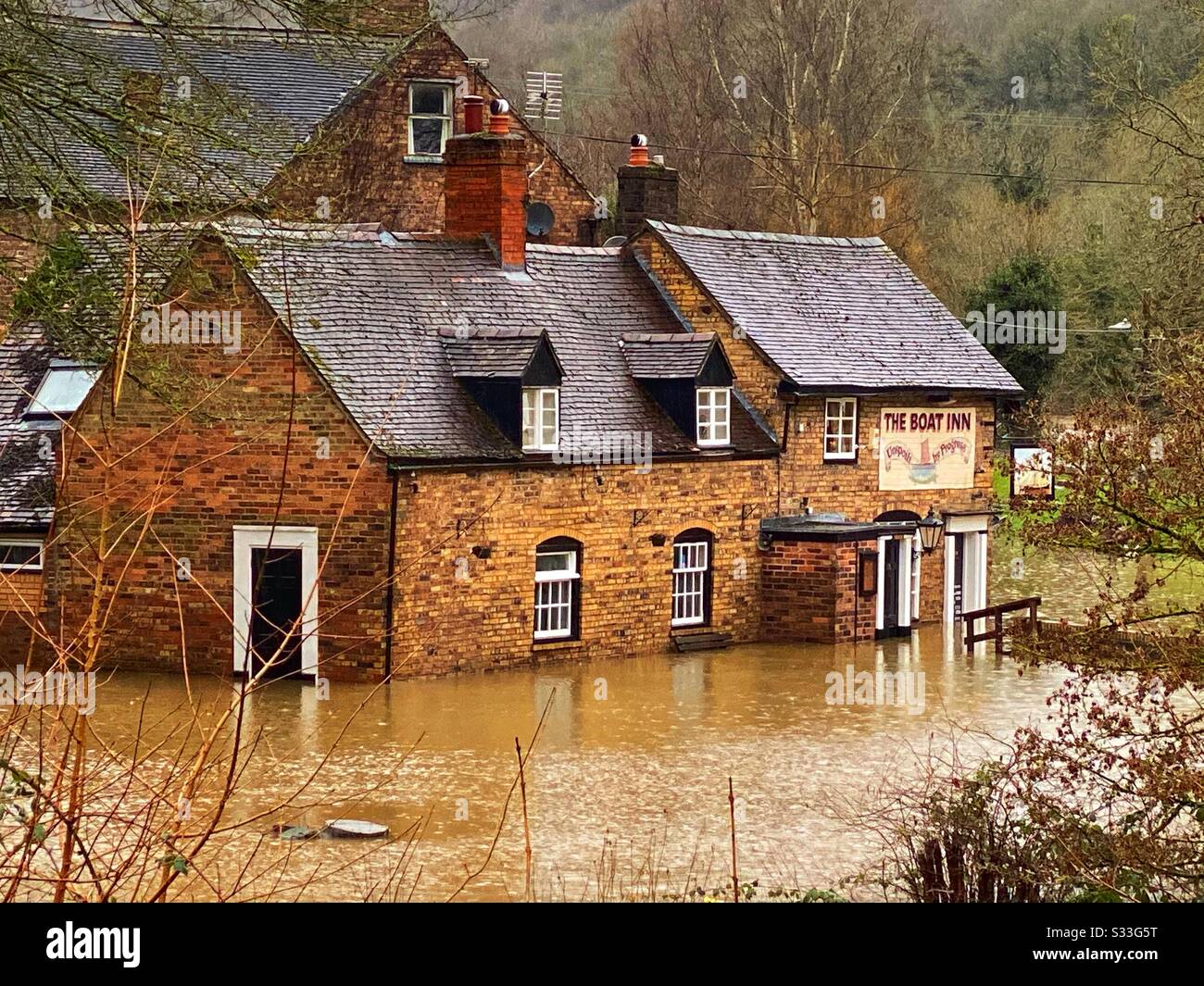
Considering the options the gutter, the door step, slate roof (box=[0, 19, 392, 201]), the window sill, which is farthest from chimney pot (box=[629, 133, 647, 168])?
the gutter

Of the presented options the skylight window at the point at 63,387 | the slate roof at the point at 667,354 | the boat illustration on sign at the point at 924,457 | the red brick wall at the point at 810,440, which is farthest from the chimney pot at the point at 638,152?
the skylight window at the point at 63,387

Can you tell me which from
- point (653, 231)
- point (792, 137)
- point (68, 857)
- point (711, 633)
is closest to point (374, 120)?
point (653, 231)

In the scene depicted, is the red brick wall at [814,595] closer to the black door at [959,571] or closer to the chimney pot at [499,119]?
the black door at [959,571]

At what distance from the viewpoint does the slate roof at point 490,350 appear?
1109 inches

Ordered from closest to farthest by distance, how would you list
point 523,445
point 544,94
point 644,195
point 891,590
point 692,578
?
point 523,445
point 692,578
point 891,590
point 644,195
point 544,94

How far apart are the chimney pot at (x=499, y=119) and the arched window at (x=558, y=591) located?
6490 millimetres

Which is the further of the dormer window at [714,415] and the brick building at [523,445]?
the dormer window at [714,415]

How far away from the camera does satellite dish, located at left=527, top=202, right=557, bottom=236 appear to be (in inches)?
1580

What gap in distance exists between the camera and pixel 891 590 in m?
32.8

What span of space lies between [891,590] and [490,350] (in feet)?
26.9

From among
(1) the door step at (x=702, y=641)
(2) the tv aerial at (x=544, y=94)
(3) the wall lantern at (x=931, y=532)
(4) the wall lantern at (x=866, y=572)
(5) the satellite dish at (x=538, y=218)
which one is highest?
(2) the tv aerial at (x=544, y=94)

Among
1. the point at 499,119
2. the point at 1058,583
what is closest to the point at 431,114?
the point at 499,119

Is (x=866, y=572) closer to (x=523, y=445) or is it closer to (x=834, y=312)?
(x=834, y=312)
